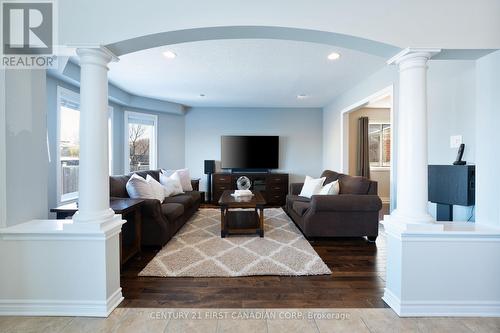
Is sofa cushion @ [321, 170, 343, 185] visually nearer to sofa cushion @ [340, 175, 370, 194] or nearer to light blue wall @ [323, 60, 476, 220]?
sofa cushion @ [340, 175, 370, 194]

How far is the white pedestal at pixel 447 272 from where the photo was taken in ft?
6.04

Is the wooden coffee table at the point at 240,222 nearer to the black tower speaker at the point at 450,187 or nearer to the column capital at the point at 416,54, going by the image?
the black tower speaker at the point at 450,187

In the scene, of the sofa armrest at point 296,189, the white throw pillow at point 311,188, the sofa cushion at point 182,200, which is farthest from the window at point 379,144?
the sofa cushion at point 182,200

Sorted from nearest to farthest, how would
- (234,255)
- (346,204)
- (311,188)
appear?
(234,255) < (346,204) < (311,188)

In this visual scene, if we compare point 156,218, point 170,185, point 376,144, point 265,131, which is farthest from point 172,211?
point 376,144

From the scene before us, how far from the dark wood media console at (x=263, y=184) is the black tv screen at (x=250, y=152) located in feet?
1.02

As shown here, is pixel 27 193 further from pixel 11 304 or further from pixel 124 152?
pixel 124 152

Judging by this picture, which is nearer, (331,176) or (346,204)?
(346,204)

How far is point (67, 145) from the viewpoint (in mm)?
3973

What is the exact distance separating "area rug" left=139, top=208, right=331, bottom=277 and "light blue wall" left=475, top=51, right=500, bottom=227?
1436mm

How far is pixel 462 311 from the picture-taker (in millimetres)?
1860

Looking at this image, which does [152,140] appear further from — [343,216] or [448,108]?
[448,108]

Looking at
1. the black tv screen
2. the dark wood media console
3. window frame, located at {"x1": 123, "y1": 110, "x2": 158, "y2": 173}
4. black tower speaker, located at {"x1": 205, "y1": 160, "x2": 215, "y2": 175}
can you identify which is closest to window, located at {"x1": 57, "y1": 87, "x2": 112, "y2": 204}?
window frame, located at {"x1": 123, "y1": 110, "x2": 158, "y2": 173}

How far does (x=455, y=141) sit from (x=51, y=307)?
12.8ft
